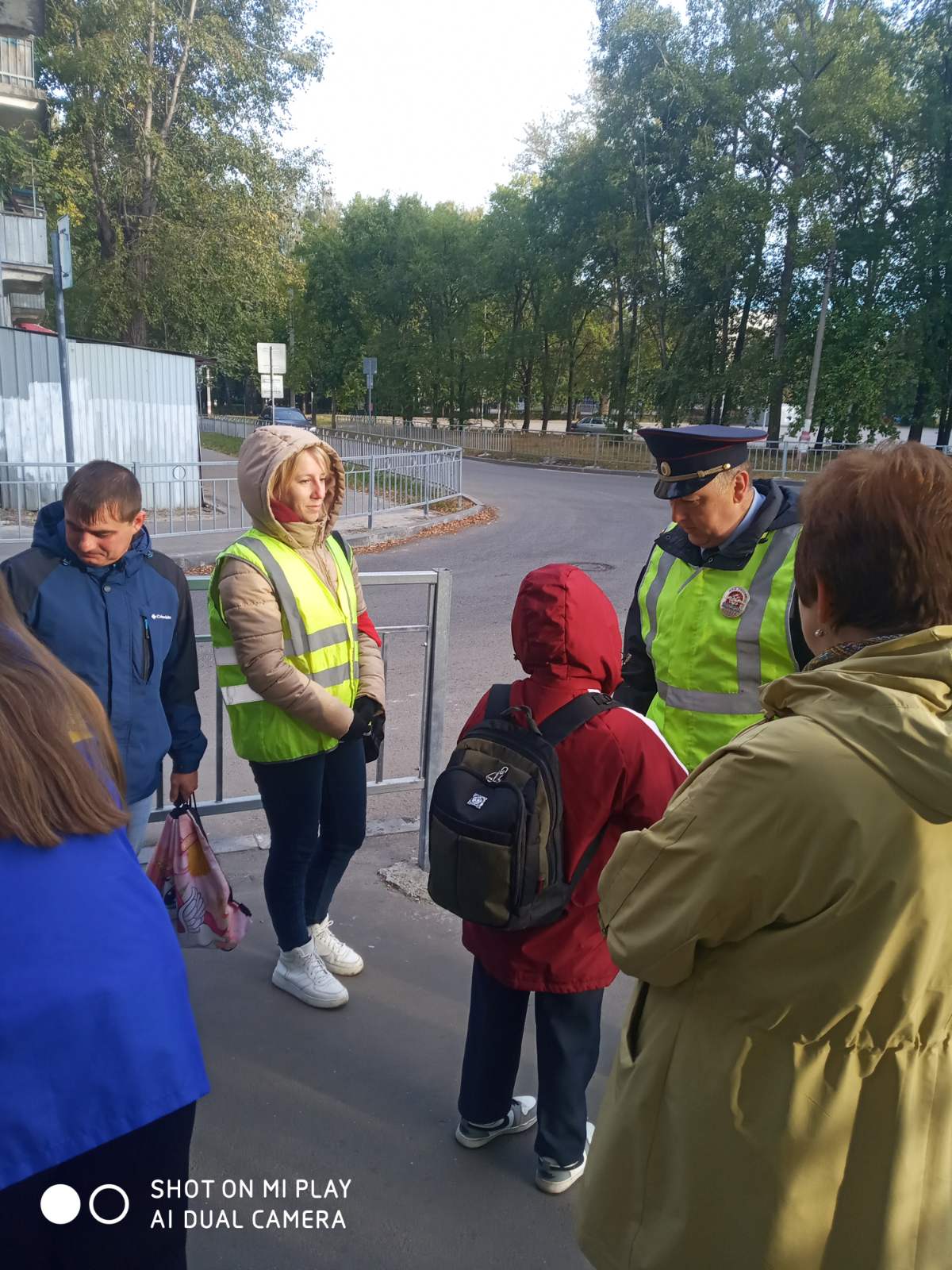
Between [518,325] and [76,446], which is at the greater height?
[518,325]

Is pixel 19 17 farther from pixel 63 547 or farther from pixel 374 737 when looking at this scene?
pixel 374 737

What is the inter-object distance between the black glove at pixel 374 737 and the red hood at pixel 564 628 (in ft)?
3.59

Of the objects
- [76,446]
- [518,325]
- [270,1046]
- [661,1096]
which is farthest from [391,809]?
[518,325]

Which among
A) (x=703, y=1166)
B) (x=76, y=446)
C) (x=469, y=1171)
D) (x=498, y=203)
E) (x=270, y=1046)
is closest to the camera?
(x=703, y=1166)

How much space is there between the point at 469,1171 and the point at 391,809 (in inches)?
100

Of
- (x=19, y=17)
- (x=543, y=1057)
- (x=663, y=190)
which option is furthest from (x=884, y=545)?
(x=663, y=190)

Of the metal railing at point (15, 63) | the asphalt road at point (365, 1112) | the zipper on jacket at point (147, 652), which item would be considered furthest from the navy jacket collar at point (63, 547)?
the metal railing at point (15, 63)

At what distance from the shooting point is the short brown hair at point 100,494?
2742mm

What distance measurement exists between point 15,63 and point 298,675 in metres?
22.8

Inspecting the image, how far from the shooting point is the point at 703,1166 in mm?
1410

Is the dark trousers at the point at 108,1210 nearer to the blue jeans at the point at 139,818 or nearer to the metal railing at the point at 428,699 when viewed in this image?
the blue jeans at the point at 139,818

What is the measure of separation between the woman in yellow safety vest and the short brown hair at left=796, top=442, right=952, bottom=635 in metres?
1.86

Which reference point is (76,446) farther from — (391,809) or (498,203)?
(498,203)

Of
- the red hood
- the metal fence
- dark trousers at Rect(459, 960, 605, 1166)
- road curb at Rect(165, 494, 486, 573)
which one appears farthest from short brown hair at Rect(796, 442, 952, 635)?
the metal fence
